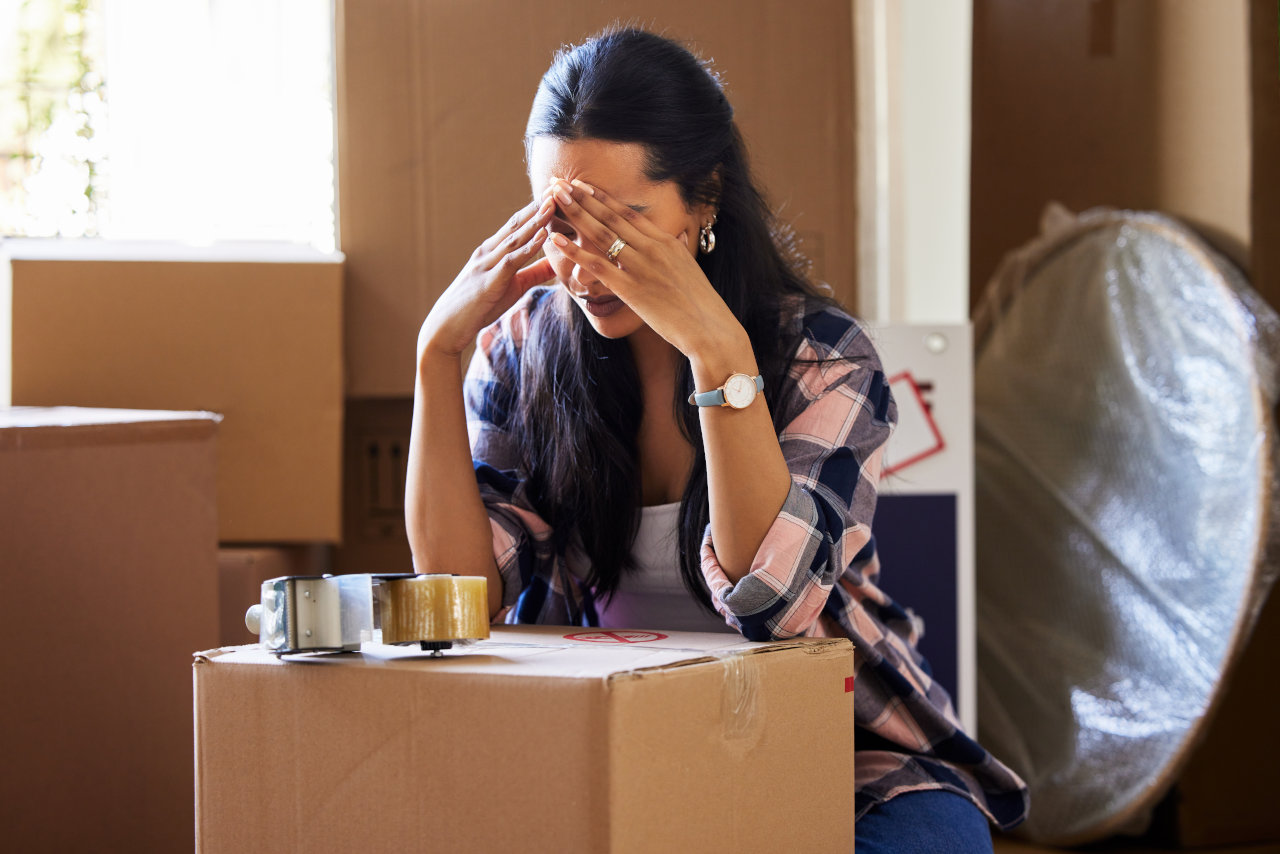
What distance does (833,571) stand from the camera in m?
0.83

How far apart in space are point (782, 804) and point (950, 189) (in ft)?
5.82

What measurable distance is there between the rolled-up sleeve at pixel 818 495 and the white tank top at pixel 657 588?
110mm

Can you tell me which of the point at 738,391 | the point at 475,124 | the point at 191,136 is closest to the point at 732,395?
the point at 738,391

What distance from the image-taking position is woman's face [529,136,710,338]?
36.2 inches

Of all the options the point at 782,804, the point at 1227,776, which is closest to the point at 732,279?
the point at 782,804

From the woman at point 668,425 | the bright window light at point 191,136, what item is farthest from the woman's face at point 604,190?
the bright window light at point 191,136

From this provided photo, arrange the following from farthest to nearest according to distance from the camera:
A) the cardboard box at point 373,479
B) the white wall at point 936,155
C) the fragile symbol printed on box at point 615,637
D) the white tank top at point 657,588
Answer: the white wall at point 936,155
the cardboard box at point 373,479
the white tank top at point 657,588
the fragile symbol printed on box at point 615,637

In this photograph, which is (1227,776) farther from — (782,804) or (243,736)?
(243,736)

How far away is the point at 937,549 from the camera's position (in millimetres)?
1611

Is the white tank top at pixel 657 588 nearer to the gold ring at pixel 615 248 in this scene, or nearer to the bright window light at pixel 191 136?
the gold ring at pixel 615 248

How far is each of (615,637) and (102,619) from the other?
1.67 ft

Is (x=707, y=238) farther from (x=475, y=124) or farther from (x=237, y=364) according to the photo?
(x=237, y=364)

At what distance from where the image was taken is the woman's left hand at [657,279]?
831 millimetres

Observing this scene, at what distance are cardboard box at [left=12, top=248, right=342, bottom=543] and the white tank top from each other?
21.6 inches
